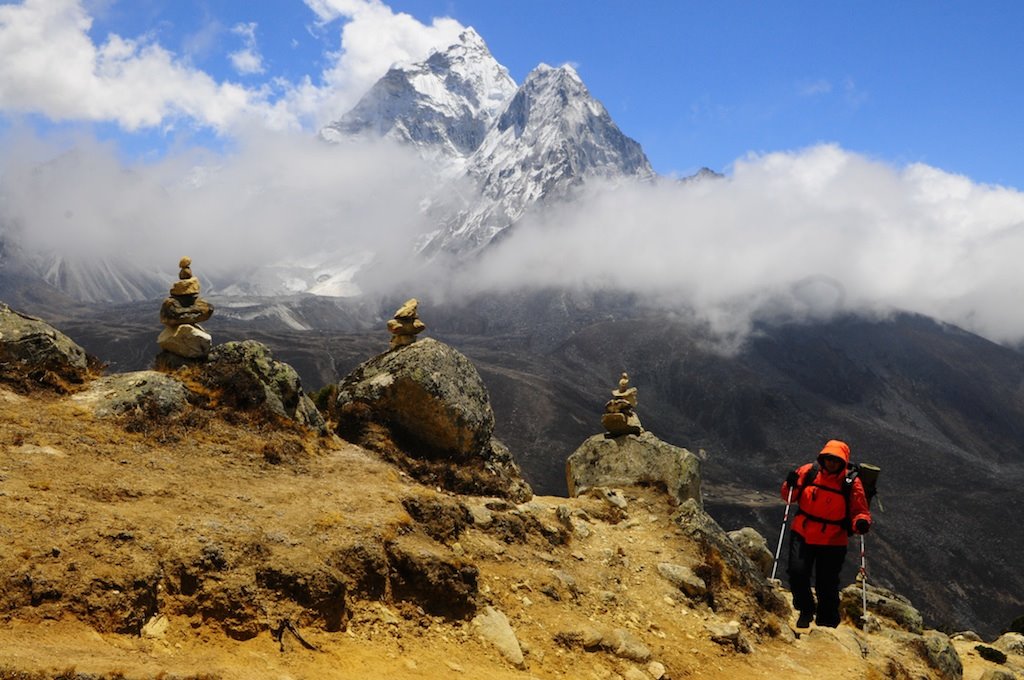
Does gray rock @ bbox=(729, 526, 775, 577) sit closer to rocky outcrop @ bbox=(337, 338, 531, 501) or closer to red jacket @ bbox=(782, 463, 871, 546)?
rocky outcrop @ bbox=(337, 338, 531, 501)

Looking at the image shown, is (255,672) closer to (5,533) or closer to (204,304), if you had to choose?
(5,533)

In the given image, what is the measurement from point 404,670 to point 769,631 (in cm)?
1045

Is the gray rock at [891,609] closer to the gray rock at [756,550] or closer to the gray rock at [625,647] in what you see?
the gray rock at [756,550]

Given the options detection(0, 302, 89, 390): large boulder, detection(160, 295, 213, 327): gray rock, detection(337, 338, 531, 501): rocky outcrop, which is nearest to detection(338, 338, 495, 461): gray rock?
detection(337, 338, 531, 501): rocky outcrop

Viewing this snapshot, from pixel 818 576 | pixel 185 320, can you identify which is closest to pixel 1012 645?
pixel 818 576

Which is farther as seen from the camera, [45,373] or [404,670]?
[45,373]

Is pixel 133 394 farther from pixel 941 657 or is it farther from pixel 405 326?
pixel 941 657

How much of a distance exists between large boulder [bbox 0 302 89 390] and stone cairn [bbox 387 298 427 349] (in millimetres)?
9446

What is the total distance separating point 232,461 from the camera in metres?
15.1

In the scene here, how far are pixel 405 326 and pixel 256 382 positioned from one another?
702 centimetres

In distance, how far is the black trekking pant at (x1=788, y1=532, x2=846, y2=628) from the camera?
13172 millimetres

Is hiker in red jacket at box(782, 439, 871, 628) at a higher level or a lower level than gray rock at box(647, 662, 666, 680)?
higher

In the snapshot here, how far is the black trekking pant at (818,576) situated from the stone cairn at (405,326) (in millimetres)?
14349

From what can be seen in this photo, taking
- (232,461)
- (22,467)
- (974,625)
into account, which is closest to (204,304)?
(232,461)
